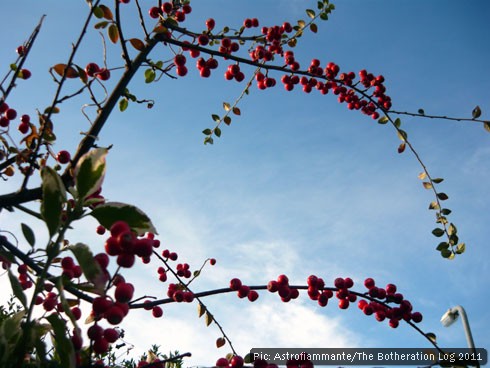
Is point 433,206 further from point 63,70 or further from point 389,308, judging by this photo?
point 63,70

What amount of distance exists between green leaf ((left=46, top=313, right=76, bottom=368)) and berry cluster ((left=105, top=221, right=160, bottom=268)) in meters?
0.29

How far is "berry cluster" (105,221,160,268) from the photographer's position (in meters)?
1.23

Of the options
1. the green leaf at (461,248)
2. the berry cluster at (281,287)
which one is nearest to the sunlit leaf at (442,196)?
the green leaf at (461,248)

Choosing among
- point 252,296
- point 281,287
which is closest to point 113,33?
point 281,287

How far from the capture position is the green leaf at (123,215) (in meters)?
1.42

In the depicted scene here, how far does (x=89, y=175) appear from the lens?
1415mm

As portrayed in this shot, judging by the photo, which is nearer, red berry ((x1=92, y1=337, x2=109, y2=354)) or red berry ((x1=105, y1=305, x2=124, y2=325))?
red berry ((x1=105, y1=305, x2=124, y2=325))

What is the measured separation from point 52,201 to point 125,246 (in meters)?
0.31

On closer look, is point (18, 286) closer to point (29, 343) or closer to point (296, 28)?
point (29, 343)

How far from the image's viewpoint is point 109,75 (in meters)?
2.46

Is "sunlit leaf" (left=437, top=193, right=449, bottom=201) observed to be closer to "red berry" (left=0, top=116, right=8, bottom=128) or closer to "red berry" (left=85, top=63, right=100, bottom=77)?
"red berry" (left=85, top=63, right=100, bottom=77)

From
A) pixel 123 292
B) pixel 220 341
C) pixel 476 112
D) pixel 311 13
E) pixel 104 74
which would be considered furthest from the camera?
pixel 311 13

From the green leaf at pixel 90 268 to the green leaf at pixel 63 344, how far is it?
0.18 meters

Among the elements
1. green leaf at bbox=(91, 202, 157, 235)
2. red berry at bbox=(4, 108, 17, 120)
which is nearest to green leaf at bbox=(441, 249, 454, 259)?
green leaf at bbox=(91, 202, 157, 235)
